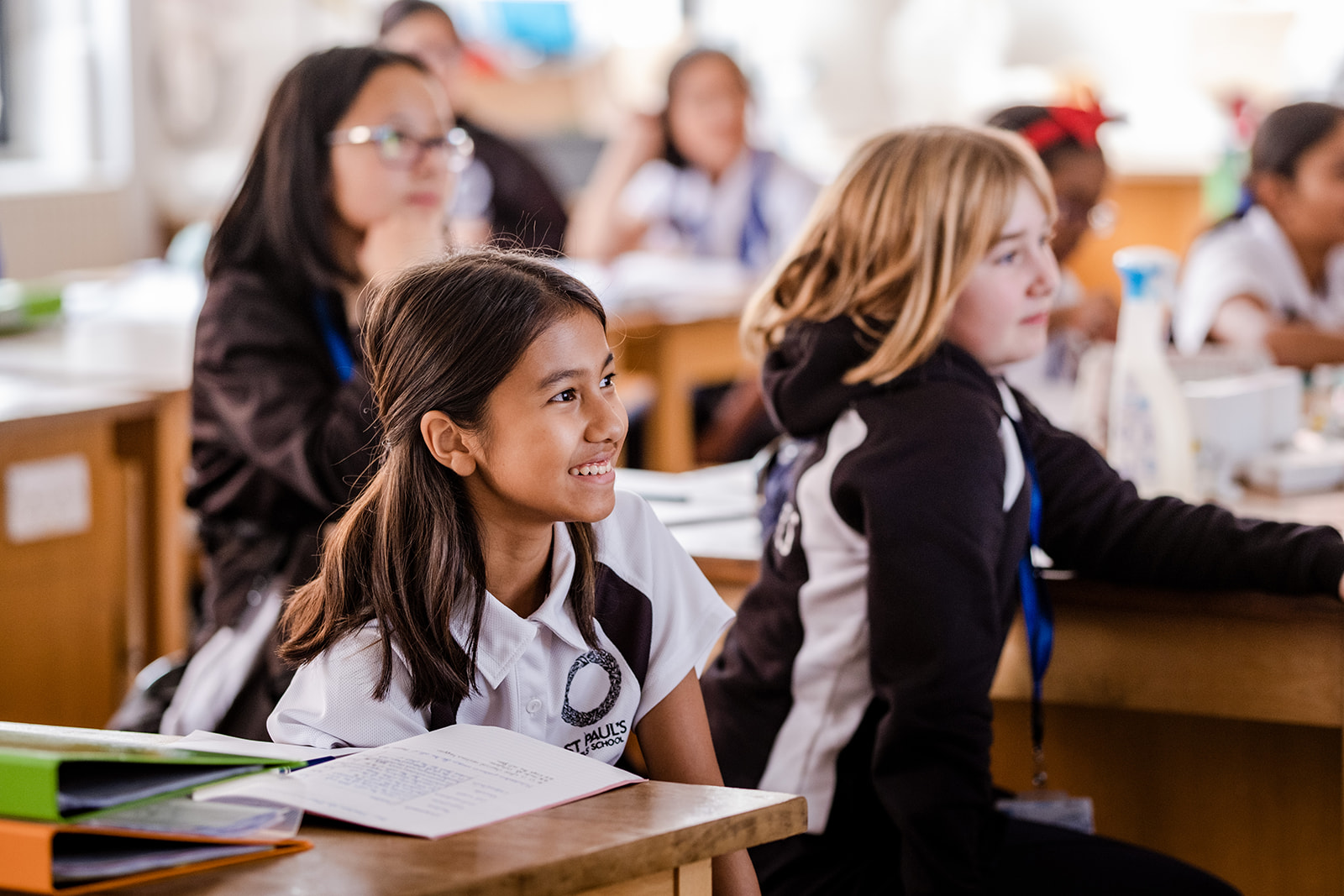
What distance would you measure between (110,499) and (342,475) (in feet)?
3.08

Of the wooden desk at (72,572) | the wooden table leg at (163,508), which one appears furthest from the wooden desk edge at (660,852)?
the wooden table leg at (163,508)

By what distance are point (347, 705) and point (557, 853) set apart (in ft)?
0.99

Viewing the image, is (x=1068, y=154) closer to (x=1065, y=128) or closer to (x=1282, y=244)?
(x=1065, y=128)

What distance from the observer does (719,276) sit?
4.12 m

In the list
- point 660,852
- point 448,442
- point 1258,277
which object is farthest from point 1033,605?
point 1258,277

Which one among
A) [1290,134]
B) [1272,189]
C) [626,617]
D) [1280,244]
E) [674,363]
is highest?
[1290,134]

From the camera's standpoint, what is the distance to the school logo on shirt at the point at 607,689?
1166 mm

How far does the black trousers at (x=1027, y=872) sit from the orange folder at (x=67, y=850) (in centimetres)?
68

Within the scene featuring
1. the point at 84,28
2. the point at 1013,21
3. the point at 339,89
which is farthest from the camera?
the point at 1013,21

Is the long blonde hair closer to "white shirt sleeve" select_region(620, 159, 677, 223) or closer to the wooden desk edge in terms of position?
the wooden desk edge

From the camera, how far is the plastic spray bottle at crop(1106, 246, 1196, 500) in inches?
71.4

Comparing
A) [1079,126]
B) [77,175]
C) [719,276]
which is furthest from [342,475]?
[77,175]

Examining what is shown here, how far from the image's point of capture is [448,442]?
114cm

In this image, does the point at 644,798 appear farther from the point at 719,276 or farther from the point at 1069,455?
the point at 719,276
